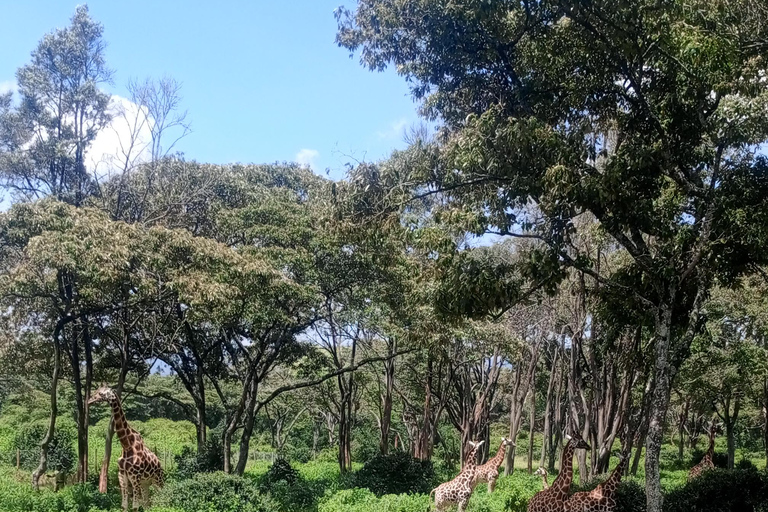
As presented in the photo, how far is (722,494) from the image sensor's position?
10.5 m

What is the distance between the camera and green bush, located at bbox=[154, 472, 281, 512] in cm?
1080

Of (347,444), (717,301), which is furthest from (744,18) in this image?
(347,444)

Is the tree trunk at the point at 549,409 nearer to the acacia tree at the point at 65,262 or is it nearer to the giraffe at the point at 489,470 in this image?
the giraffe at the point at 489,470

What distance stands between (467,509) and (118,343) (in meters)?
10.5

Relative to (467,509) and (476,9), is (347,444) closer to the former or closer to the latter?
(467,509)

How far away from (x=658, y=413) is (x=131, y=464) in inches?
341

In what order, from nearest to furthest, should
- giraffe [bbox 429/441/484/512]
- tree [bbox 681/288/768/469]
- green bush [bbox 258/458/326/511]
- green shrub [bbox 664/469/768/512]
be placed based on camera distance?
1. green shrub [bbox 664/469/768/512]
2. giraffe [bbox 429/441/484/512]
3. green bush [bbox 258/458/326/511]
4. tree [bbox 681/288/768/469]

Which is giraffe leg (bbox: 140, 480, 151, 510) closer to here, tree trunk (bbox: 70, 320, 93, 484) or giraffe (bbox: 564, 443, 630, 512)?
tree trunk (bbox: 70, 320, 93, 484)

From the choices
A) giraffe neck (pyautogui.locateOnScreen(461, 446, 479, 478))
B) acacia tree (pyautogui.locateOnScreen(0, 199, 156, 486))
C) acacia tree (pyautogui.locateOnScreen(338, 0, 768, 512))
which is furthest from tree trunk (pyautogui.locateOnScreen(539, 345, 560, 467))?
acacia tree (pyautogui.locateOnScreen(0, 199, 156, 486))

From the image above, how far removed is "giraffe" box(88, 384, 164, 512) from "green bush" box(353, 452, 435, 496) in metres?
5.01

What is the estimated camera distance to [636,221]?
834 cm

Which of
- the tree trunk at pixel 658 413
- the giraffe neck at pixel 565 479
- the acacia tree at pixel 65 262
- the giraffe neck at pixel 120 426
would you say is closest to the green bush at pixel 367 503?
the giraffe neck at pixel 565 479

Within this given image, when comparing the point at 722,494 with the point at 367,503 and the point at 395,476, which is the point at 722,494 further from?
→ the point at 395,476

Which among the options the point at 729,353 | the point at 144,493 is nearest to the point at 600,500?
the point at 144,493
